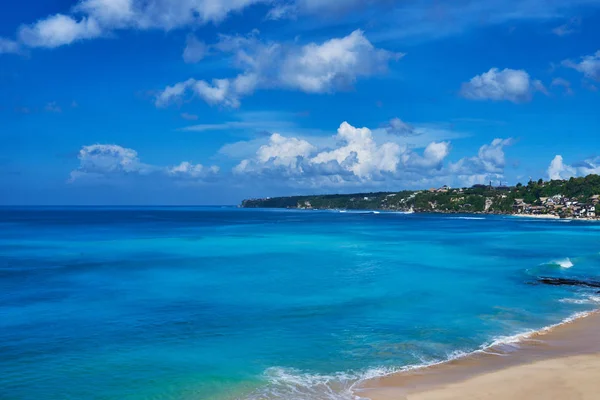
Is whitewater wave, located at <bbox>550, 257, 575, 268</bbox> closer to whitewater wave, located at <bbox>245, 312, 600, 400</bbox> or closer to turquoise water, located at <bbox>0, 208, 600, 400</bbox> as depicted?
turquoise water, located at <bbox>0, 208, 600, 400</bbox>

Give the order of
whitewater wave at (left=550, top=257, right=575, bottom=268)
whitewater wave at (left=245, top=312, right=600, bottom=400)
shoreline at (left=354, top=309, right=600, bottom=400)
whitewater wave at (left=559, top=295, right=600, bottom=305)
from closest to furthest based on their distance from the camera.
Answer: shoreline at (left=354, top=309, right=600, bottom=400) → whitewater wave at (left=245, top=312, right=600, bottom=400) → whitewater wave at (left=559, top=295, right=600, bottom=305) → whitewater wave at (left=550, top=257, right=575, bottom=268)

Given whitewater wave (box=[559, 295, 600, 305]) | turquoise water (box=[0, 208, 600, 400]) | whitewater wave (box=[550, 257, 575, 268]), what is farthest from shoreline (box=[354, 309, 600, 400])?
whitewater wave (box=[550, 257, 575, 268])

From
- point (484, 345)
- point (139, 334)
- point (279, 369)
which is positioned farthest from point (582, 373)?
point (139, 334)

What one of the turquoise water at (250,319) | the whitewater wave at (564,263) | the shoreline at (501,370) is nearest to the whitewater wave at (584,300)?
the turquoise water at (250,319)

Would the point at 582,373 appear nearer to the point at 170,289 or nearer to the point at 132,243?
the point at 170,289

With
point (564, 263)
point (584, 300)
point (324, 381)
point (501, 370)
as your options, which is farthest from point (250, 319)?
point (564, 263)

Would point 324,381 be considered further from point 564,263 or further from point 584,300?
point 564,263
